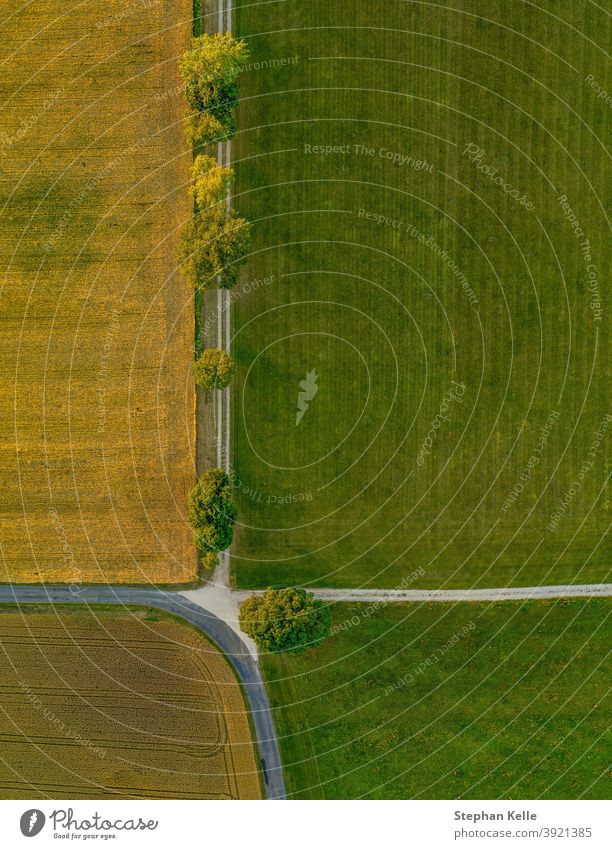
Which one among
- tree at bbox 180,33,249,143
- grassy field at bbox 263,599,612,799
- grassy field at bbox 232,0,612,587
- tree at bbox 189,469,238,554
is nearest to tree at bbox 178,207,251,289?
grassy field at bbox 232,0,612,587

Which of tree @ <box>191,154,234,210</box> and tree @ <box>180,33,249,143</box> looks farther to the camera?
tree @ <box>191,154,234,210</box>

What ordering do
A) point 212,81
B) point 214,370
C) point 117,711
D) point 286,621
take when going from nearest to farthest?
point 212,81
point 286,621
point 214,370
point 117,711

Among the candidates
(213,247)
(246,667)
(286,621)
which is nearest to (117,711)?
(246,667)

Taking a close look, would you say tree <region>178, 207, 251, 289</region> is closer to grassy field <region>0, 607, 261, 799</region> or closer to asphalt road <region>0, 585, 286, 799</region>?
asphalt road <region>0, 585, 286, 799</region>

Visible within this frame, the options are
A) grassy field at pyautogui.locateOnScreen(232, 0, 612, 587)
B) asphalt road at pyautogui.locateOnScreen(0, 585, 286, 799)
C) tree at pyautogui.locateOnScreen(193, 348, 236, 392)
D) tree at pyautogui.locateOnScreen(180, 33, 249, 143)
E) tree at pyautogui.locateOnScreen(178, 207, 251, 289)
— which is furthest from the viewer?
asphalt road at pyautogui.locateOnScreen(0, 585, 286, 799)

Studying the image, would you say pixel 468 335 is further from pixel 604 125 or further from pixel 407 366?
pixel 604 125

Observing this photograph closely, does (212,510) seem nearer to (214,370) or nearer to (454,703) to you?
(214,370)

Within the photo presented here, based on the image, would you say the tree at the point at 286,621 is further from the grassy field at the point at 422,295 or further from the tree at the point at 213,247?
the tree at the point at 213,247
